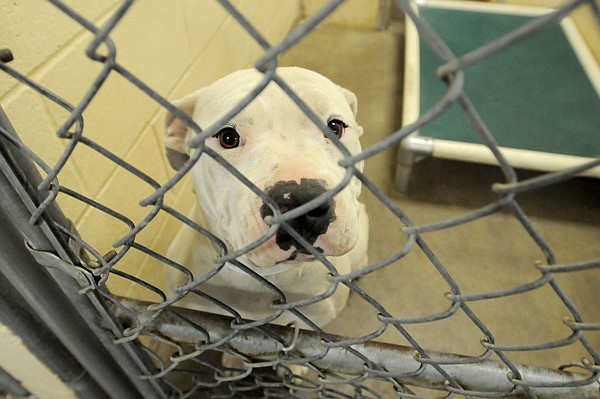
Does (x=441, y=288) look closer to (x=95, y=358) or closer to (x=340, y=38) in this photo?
(x=95, y=358)

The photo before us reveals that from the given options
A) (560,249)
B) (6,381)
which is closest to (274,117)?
(6,381)

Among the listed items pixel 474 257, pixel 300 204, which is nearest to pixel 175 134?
pixel 300 204

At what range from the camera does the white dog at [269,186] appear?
721 mm

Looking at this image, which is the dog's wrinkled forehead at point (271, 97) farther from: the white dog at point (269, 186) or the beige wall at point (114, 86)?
the beige wall at point (114, 86)

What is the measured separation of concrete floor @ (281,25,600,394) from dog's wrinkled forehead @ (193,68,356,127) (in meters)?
1.00

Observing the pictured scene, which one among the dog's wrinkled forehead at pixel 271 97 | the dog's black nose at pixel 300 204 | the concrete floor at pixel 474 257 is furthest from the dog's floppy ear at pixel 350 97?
the concrete floor at pixel 474 257

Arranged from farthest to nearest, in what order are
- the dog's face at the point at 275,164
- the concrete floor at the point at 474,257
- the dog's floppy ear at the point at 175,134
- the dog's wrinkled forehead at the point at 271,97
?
the concrete floor at the point at 474,257
the dog's floppy ear at the point at 175,134
the dog's wrinkled forehead at the point at 271,97
the dog's face at the point at 275,164

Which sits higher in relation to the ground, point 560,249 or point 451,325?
point 560,249

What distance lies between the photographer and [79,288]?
0.75 metres

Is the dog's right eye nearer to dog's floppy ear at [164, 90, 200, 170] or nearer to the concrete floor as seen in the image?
dog's floppy ear at [164, 90, 200, 170]

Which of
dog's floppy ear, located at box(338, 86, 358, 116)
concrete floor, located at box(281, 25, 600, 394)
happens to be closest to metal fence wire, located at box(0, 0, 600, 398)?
dog's floppy ear, located at box(338, 86, 358, 116)

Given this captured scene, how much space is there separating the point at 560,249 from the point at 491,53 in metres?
1.99

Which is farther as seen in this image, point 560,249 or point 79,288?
point 560,249

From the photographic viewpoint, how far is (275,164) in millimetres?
764
